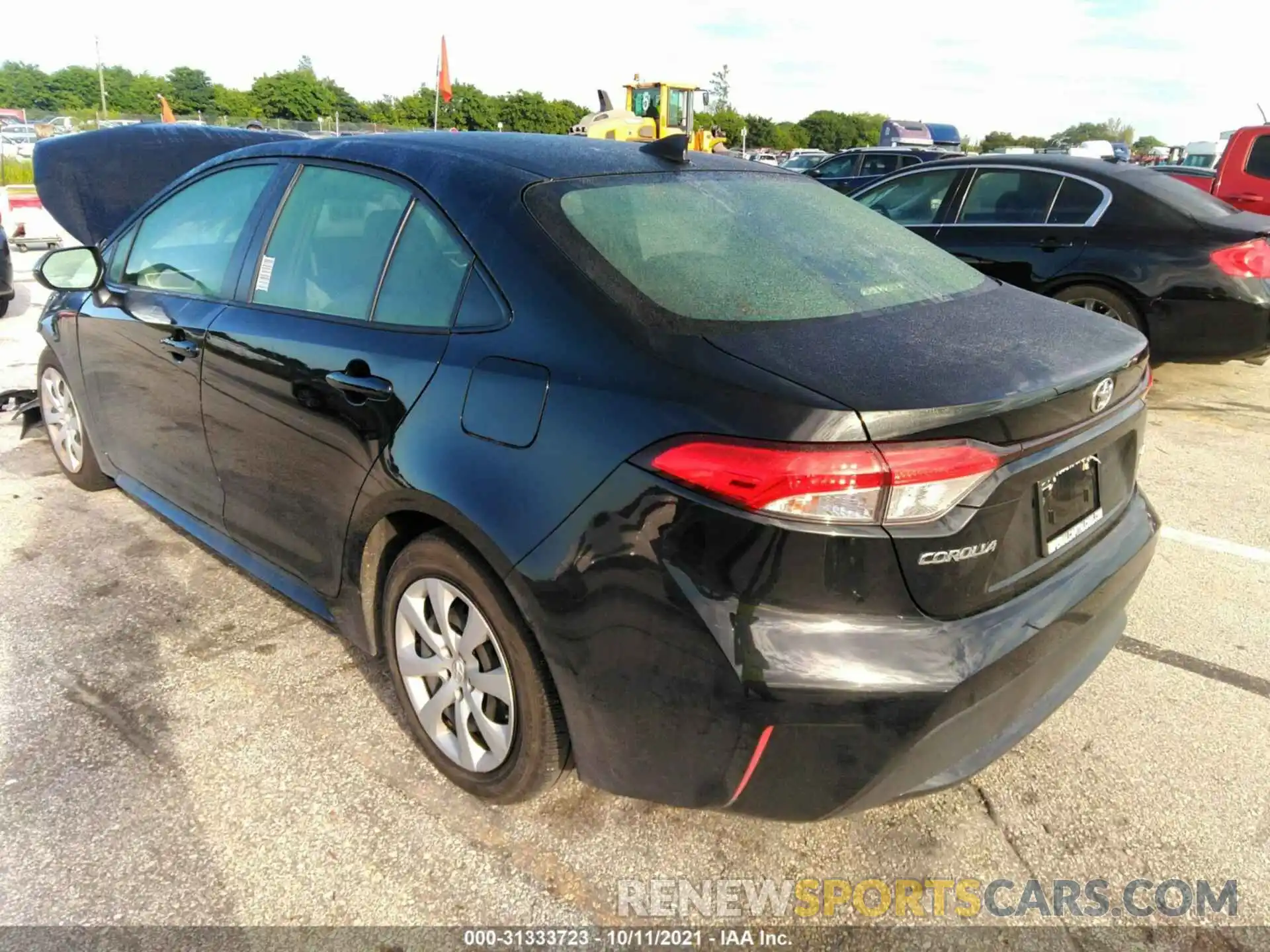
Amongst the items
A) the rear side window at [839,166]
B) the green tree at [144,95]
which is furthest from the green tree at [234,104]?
the rear side window at [839,166]

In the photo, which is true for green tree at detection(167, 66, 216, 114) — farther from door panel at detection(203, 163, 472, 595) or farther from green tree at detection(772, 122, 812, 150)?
door panel at detection(203, 163, 472, 595)

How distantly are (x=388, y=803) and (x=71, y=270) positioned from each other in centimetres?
267

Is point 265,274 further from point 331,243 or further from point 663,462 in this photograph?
point 663,462

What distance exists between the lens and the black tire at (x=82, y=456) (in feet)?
13.3

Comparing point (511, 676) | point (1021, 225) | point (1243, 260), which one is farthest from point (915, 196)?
point (511, 676)

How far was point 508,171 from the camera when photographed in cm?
232

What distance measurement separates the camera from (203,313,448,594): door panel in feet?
7.66

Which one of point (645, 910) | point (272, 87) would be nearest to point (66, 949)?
point (645, 910)

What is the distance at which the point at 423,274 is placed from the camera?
2.35m

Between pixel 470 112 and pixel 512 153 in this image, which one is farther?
pixel 470 112

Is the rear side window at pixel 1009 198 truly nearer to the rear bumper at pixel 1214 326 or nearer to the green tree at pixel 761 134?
the rear bumper at pixel 1214 326

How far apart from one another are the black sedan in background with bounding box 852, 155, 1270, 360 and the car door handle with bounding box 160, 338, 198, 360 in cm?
454

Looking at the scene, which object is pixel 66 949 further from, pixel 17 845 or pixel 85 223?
pixel 85 223

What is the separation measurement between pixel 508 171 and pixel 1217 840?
246 cm
